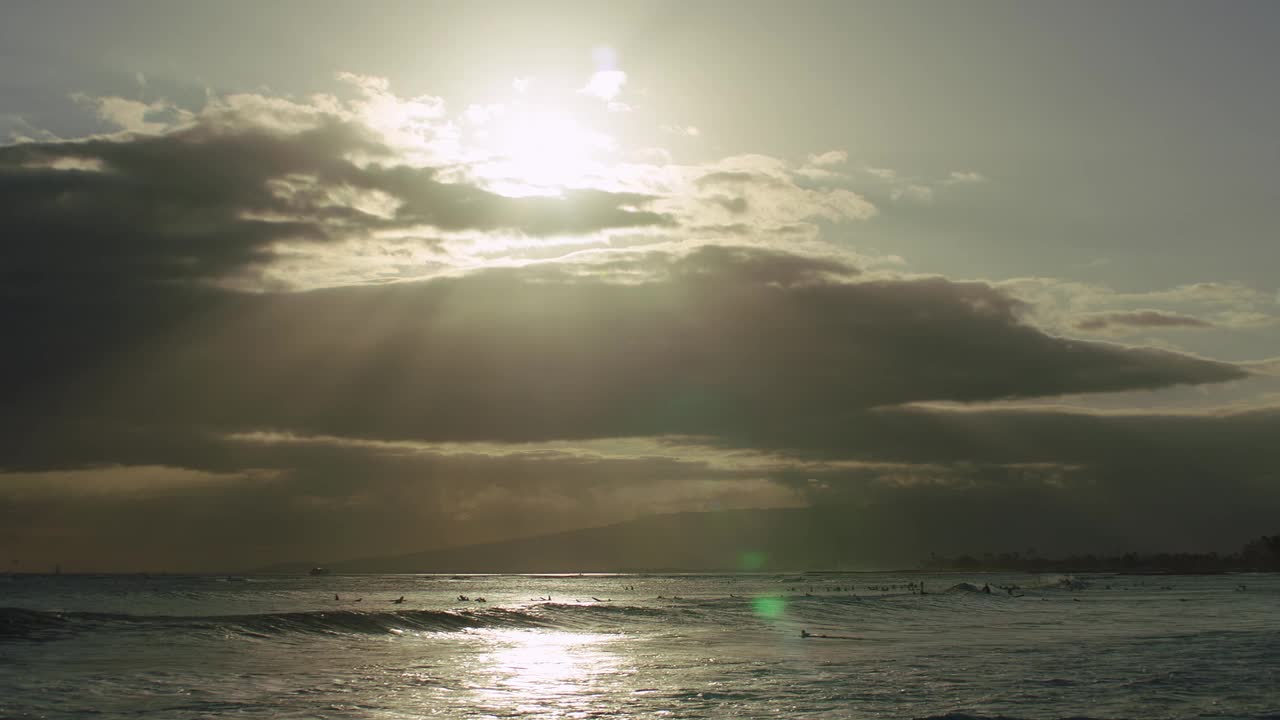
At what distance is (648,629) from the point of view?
221 ft

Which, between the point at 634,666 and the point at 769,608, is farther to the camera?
the point at 769,608

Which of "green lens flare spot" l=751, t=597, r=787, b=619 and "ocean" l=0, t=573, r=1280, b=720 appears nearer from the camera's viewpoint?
"ocean" l=0, t=573, r=1280, b=720

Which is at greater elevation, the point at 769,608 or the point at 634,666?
the point at 634,666

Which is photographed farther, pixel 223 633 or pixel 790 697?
pixel 223 633

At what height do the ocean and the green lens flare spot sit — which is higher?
the ocean

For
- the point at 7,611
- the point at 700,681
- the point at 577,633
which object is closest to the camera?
the point at 700,681

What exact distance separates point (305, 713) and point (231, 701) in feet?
12.5

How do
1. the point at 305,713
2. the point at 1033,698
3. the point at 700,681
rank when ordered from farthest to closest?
1. the point at 700,681
2. the point at 1033,698
3. the point at 305,713

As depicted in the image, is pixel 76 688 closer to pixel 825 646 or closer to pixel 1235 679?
pixel 825 646

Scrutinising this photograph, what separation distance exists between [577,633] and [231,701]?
35.0 meters

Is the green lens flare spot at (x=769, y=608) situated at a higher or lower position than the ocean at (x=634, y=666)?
lower

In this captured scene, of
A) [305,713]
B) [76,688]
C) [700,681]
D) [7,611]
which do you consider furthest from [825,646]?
[7,611]

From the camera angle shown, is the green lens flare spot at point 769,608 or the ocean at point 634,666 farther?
the green lens flare spot at point 769,608

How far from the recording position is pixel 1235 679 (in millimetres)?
34969
